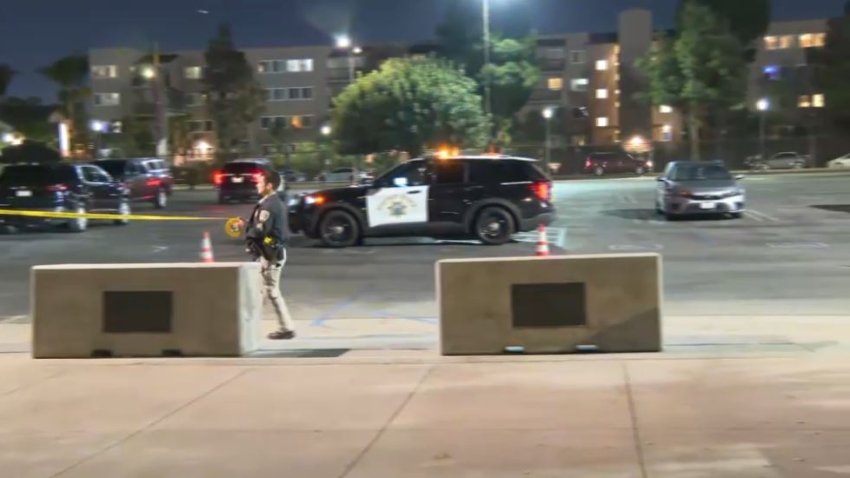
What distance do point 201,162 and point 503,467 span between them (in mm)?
57794

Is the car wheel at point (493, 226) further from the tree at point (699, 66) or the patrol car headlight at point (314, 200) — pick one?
the tree at point (699, 66)

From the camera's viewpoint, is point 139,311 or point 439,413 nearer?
point 439,413

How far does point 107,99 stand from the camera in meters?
81.8

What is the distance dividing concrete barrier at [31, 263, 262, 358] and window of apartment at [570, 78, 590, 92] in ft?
232

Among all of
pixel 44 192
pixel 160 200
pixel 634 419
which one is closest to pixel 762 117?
pixel 160 200

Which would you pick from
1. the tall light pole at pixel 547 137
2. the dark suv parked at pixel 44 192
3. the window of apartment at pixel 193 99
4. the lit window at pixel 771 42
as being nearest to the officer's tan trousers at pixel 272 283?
the dark suv parked at pixel 44 192

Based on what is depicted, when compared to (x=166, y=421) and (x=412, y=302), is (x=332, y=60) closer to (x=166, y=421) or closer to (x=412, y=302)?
(x=412, y=302)

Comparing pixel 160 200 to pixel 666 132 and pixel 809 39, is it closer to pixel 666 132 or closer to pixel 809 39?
pixel 666 132

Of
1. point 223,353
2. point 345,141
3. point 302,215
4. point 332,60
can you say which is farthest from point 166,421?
point 332,60

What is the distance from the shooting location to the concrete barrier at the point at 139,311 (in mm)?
9453

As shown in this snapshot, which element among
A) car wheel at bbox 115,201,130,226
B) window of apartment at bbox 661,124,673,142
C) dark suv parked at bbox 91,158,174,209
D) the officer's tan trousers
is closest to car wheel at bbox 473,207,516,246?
the officer's tan trousers

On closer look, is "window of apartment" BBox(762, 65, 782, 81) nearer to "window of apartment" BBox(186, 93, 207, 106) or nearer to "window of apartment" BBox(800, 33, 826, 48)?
"window of apartment" BBox(800, 33, 826, 48)

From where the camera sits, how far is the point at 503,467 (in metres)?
5.82

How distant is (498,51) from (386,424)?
52400 millimetres
